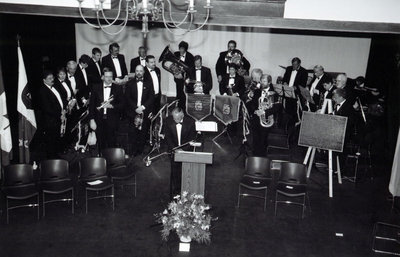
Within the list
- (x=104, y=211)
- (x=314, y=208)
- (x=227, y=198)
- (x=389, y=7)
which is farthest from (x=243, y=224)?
(x=389, y=7)

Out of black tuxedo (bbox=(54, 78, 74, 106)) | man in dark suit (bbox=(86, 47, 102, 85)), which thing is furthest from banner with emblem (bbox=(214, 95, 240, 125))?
black tuxedo (bbox=(54, 78, 74, 106))

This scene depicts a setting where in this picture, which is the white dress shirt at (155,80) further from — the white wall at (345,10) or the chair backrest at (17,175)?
the chair backrest at (17,175)

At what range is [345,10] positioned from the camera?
8.30 metres

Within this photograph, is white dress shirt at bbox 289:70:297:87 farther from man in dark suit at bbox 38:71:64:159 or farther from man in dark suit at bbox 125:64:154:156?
man in dark suit at bbox 38:71:64:159

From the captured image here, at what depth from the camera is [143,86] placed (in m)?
9.98

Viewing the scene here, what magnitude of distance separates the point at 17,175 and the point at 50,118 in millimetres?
1973

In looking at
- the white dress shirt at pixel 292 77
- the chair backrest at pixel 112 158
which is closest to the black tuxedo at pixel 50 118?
the chair backrest at pixel 112 158

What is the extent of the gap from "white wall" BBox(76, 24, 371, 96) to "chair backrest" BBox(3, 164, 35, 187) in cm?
808

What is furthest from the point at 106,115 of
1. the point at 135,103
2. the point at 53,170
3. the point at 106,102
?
the point at 53,170

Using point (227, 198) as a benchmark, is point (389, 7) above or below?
above

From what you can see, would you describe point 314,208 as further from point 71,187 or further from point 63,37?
point 63,37

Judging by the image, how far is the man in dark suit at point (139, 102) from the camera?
32.7 ft

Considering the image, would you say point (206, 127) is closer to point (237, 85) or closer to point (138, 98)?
point (138, 98)

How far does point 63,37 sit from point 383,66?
9.87 meters
